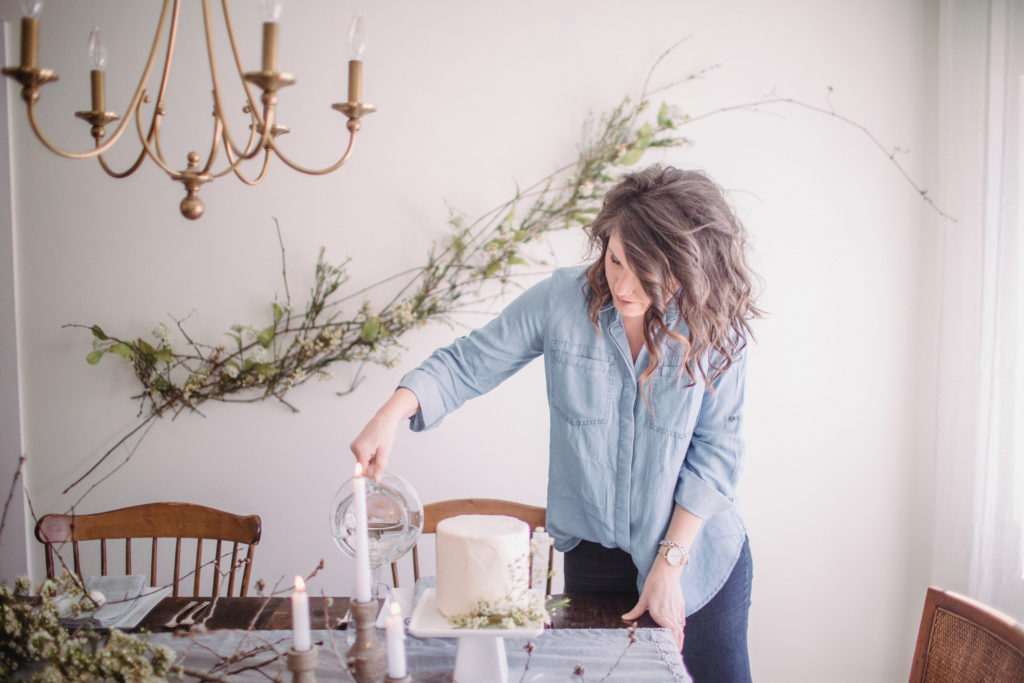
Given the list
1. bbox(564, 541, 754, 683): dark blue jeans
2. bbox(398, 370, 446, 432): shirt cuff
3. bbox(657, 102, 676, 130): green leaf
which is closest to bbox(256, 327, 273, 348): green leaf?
bbox(398, 370, 446, 432): shirt cuff

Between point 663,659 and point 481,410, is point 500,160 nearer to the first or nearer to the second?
point 481,410

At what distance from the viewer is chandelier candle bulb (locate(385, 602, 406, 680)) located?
90 cm

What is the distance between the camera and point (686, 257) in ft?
4.63

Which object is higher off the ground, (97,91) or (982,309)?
(97,91)

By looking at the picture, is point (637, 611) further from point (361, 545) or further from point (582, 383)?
point (361, 545)

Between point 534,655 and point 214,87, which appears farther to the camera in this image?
point 534,655

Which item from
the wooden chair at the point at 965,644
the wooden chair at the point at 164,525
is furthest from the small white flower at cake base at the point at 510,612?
the wooden chair at the point at 164,525

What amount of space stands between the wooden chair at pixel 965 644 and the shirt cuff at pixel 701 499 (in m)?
0.41

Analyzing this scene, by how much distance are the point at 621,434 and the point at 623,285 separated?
35cm

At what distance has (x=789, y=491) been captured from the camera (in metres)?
2.48

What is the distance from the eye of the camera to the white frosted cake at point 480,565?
44.0 inches

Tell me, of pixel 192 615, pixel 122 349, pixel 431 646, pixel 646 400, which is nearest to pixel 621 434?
pixel 646 400

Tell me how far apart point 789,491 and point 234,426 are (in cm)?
187

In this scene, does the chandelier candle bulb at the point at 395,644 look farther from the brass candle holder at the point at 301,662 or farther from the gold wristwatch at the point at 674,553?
the gold wristwatch at the point at 674,553
